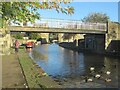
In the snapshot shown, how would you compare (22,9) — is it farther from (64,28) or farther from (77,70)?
(64,28)

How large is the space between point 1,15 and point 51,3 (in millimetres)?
1386

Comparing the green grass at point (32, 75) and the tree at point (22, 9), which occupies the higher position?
the tree at point (22, 9)

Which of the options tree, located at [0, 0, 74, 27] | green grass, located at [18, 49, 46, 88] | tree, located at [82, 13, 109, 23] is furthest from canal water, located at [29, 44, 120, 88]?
tree, located at [82, 13, 109, 23]

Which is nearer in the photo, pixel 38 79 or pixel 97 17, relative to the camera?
pixel 38 79

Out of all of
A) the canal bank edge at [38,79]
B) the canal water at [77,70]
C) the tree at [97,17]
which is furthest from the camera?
the tree at [97,17]

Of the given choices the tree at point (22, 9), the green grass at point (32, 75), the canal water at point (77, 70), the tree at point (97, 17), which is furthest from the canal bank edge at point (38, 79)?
the tree at point (97, 17)

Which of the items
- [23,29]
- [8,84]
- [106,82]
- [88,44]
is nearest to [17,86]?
[8,84]

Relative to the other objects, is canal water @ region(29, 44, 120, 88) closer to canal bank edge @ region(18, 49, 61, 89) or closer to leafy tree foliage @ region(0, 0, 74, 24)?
canal bank edge @ region(18, 49, 61, 89)

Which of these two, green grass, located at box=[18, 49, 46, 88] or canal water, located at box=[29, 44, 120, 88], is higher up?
green grass, located at box=[18, 49, 46, 88]

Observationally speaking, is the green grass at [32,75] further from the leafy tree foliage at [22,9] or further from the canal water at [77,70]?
the leafy tree foliage at [22,9]

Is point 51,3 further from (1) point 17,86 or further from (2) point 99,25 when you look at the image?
(2) point 99,25

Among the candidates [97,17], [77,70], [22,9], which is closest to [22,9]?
[22,9]

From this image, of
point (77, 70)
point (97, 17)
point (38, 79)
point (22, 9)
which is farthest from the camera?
point (97, 17)

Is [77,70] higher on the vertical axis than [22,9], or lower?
lower
